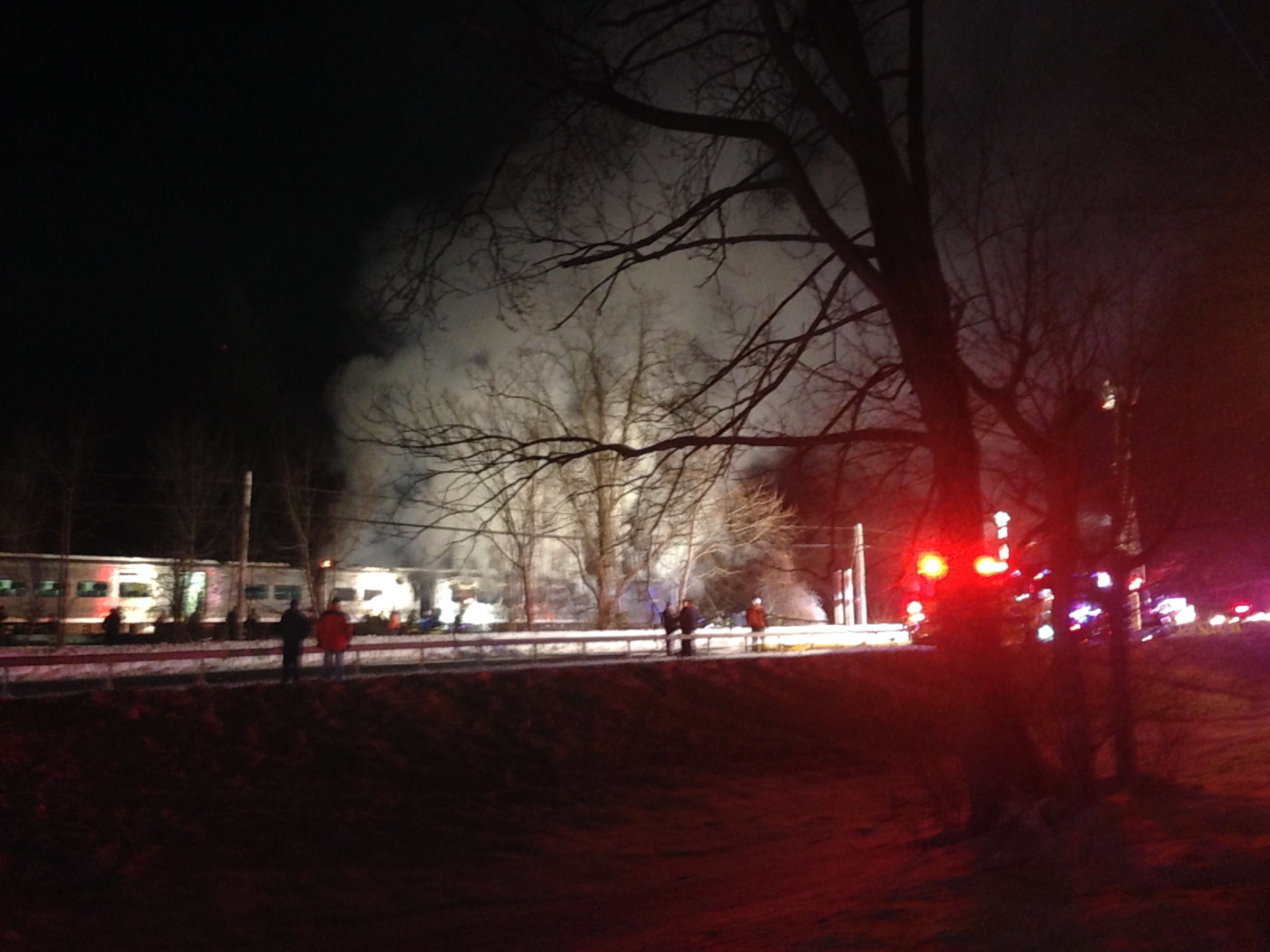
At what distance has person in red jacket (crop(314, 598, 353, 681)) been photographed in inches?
738

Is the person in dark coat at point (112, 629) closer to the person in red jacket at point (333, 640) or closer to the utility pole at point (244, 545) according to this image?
the utility pole at point (244, 545)

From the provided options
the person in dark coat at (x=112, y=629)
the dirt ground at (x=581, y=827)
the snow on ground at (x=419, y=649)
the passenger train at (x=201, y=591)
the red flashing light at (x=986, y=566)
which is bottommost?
the dirt ground at (x=581, y=827)

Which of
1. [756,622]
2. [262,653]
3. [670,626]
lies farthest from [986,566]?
[756,622]

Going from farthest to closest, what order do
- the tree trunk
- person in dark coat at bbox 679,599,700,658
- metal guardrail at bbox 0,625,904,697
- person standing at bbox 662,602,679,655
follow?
person standing at bbox 662,602,679,655 → person in dark coat at bbox 679,599,700,658 → metal guardrail at bbox 0,625,904,697 → the tree trunk

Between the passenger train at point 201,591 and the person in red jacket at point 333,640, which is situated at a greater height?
the passenger train at point 201,591

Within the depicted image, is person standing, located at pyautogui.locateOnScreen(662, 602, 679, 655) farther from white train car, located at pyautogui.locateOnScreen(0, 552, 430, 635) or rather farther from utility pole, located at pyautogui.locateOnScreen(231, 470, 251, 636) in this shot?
white train car, located at pyautogui.locateOnScreen(0, 552, 430, 635)

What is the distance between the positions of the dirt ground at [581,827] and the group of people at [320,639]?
1532mm

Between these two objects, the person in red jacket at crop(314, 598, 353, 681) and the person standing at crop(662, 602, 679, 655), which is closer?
the person in red jacket at crop(314, 598, 353, 681)

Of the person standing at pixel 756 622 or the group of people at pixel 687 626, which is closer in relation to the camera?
the group of people at pixel 687 626

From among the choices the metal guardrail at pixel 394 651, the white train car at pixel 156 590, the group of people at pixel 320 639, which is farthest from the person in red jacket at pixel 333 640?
the white train car at pixel 156 590

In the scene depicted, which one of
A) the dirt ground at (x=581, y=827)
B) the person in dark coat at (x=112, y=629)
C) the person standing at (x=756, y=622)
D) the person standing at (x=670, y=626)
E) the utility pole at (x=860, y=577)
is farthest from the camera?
the person in dark coat at (x=112, y=629)

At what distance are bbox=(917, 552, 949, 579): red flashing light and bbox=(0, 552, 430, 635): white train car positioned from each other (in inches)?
1201

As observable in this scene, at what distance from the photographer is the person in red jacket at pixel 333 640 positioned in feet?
61.5

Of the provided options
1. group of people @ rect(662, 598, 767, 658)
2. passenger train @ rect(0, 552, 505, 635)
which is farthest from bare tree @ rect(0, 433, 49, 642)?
group of people @ rect(662, 598, 767, 658)
